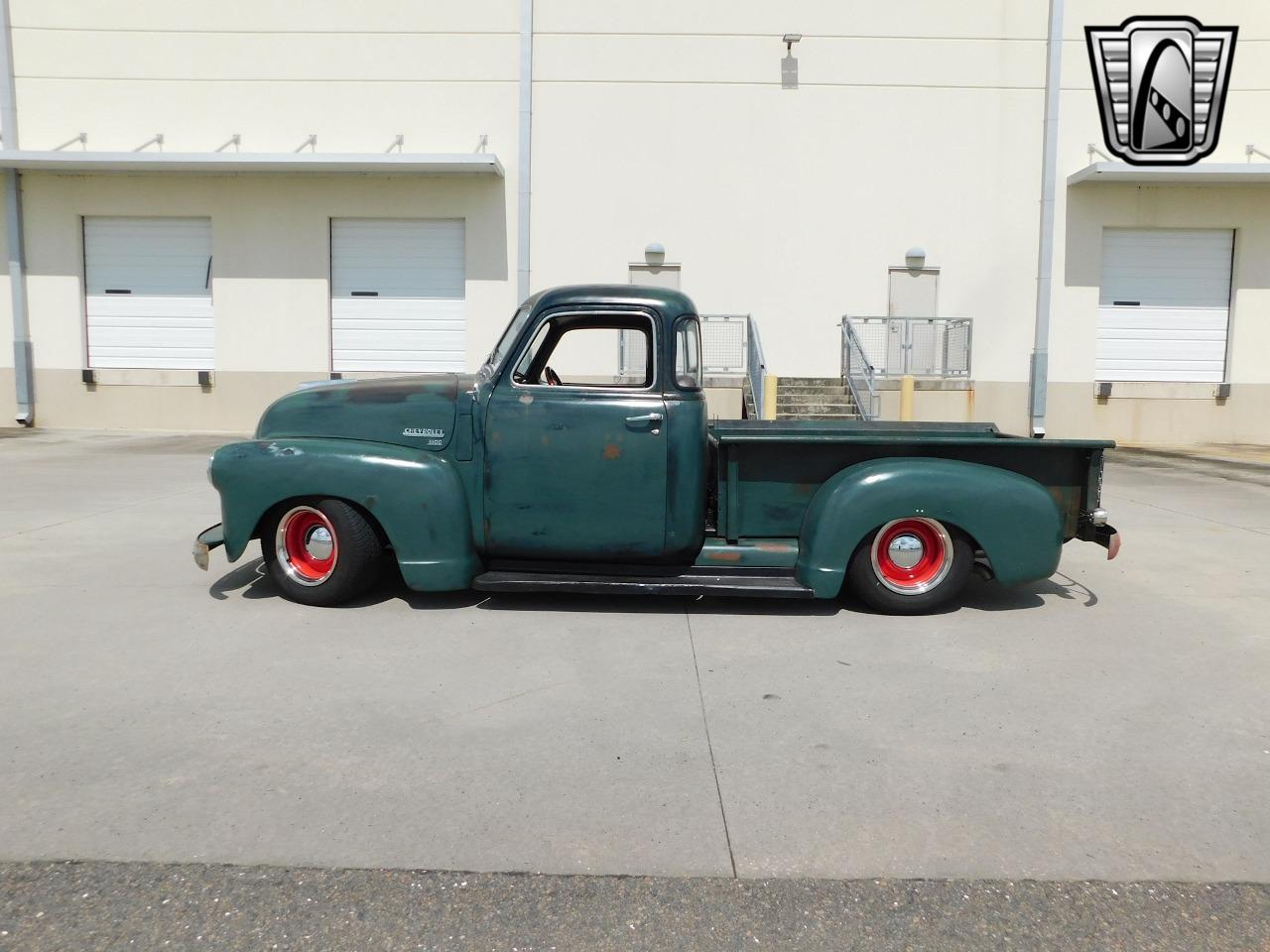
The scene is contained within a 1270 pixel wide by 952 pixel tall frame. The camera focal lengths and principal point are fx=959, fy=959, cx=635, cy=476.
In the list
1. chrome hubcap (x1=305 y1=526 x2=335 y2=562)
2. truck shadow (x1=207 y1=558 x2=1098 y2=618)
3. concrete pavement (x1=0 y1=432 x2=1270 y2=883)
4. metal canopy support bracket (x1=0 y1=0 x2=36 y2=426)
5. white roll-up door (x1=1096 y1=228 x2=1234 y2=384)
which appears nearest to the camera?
concrete pavement (x1=0 y1=432 x2=1270 y2=883)

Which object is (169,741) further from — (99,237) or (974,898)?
(99,237)

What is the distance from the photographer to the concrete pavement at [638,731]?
289 cm

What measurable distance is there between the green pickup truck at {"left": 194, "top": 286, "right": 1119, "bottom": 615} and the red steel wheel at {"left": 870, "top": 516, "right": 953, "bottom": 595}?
0.01 meters

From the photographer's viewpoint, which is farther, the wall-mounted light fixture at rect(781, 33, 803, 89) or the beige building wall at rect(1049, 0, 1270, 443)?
the wall-mounted light fixture at rect(781, 33, 803, 89)

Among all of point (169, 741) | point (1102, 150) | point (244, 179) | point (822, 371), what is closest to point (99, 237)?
point (244, 179)

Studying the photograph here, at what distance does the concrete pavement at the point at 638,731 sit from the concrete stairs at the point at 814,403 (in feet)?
30.7

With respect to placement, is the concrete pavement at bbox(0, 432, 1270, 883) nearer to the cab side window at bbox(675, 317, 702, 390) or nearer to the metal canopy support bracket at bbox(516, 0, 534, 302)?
the cab side window at bbox(675, 317, 702, 390)

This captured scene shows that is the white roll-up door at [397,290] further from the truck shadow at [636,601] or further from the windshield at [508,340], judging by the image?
the windshield at [508,340]

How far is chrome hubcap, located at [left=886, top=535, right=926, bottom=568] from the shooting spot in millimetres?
5262

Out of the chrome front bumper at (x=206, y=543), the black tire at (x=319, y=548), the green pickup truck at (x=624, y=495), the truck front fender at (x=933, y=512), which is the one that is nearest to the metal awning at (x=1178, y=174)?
the green pickup truck at (x=624, y=495)

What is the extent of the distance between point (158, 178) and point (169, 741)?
1648cm

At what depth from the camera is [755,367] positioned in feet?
49.5

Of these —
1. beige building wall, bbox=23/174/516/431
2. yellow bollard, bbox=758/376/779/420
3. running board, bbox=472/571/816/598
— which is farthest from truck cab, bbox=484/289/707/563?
beige building wall, bbox=23/174/516/431

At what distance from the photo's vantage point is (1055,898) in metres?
2.63
